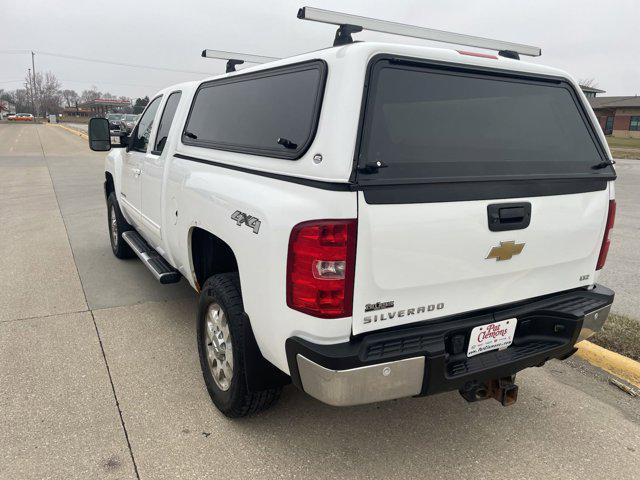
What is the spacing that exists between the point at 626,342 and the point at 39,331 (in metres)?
4.42

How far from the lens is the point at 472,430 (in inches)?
114

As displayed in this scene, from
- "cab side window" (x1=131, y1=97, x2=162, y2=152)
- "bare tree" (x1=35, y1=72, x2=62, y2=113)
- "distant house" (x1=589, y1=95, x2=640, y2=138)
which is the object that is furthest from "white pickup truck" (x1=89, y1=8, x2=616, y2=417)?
"bare tree" (x1=35, y1=72, x2=62, y2=113)

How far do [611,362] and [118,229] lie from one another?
193 inches

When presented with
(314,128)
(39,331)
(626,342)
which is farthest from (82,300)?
(626,342)

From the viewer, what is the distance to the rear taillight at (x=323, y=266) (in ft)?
6.64

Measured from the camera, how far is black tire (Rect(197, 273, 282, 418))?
8.50 ft

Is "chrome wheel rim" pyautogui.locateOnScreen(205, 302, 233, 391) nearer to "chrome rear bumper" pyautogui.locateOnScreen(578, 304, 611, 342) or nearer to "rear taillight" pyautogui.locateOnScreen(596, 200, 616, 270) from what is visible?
"chrome rear bumper" pyautogui.locateOnScreen(578, 304, 611, 342)

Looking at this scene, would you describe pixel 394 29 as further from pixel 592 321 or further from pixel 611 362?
pixel 611 362

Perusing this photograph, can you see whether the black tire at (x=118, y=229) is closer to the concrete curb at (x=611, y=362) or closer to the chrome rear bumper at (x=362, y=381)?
the chrome rear bumper at (x=362, y=381)

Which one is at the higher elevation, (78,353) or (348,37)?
(348,37)

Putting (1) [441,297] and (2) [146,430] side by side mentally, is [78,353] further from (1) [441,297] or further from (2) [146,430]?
(1) [441,297]

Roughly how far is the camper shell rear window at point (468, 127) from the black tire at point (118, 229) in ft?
13.3

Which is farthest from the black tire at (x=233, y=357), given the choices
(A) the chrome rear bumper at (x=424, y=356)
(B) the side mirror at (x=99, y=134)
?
(B) the side mirror at (x=99, y=134)

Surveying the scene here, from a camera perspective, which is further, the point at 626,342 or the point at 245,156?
the point at 626,342
